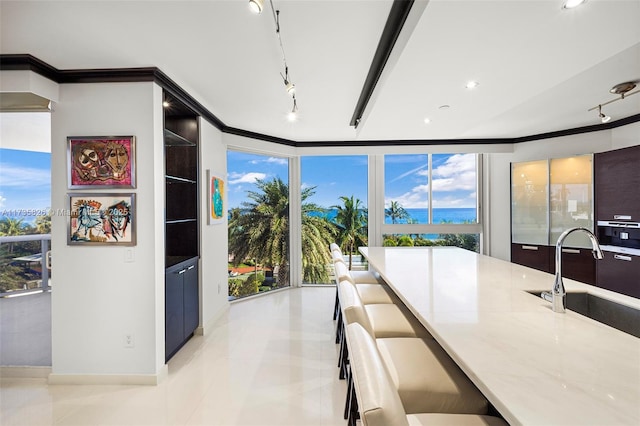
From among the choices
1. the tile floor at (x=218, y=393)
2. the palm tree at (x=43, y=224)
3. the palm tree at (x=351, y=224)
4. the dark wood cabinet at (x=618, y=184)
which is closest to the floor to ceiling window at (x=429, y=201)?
the palm tree at (x=351, y=224)

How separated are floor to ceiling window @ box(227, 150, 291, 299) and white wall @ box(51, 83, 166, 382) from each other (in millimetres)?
1934

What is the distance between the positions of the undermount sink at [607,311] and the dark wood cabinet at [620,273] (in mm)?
2386

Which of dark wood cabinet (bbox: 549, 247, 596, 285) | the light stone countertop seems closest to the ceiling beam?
the light stone countertop

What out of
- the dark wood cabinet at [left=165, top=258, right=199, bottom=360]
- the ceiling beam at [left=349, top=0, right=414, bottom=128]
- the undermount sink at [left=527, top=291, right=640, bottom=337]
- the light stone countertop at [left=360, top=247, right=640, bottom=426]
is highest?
the ceiling beam at [left=349, top=0, right=414, bottom=128]

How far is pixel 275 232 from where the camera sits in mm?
4859

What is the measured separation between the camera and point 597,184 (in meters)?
3.70

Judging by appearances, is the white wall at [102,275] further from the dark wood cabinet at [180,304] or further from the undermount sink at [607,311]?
the undermount sink at [607,311]

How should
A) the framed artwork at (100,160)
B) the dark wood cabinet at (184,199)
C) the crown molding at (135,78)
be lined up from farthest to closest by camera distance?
the dark wood cabinet at (184,199) < the framed artwork at (100,160) < the crown molding at (135,78)

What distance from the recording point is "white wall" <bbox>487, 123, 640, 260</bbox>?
3.91m

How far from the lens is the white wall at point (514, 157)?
3.91 m

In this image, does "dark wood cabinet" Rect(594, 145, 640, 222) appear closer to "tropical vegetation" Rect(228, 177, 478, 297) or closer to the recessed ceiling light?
"tropical vegetation" Rect(228, 177, 478, 297)

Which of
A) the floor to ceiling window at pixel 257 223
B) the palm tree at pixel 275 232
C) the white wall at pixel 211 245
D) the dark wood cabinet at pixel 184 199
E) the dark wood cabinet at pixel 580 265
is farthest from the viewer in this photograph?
the palm tree at pixel 275 232

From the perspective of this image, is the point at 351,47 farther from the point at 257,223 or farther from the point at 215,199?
the point at 257,223

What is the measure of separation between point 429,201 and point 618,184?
231 centimetres
